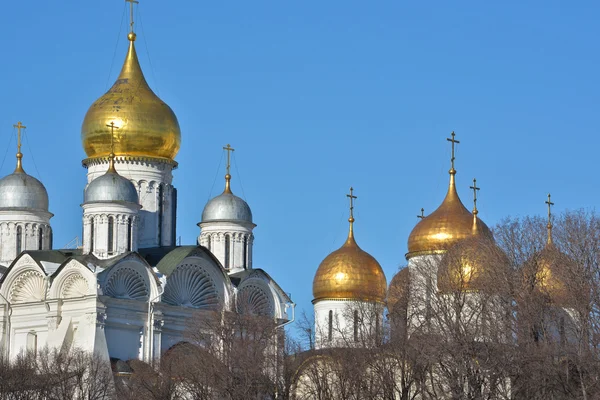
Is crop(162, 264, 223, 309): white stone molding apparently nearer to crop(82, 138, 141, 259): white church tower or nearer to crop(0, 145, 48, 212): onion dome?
crop(82, 138, 141, 259): white church tower

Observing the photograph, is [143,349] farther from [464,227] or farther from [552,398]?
[552,398]

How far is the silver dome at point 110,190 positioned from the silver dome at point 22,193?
324 centimetres

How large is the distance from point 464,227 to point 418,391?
8.56 metres

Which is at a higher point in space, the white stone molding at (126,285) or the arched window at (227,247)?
the arched window at (227,247)

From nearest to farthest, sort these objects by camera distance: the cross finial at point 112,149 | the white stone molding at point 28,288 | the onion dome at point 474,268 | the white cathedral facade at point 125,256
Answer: the onion dome at point 474,268 < the white cathedral facade at point 125,256 < the white stone molding at point 28,288 < the cross finial at point 112,149

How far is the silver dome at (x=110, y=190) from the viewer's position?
44.3 metres

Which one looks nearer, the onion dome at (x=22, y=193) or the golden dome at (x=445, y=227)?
the golden dome at (x=445, y=227)

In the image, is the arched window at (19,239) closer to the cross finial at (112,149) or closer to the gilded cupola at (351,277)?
the cross finial at (112,149)

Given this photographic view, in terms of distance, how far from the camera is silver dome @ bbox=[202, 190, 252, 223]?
48062mm

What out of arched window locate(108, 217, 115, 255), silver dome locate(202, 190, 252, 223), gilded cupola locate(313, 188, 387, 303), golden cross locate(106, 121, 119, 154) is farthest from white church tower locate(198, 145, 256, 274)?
arched window locate(108, 217, 115, 255)

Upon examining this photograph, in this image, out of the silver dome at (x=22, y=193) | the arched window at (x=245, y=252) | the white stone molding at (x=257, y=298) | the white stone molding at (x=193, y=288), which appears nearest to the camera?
the white stone molding at (x=193, y=288)

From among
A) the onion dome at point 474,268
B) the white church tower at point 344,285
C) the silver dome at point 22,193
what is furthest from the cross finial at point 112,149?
the onion dome at point 474,268

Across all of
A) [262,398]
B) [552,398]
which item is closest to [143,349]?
[262,398]

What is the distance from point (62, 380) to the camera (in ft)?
132
